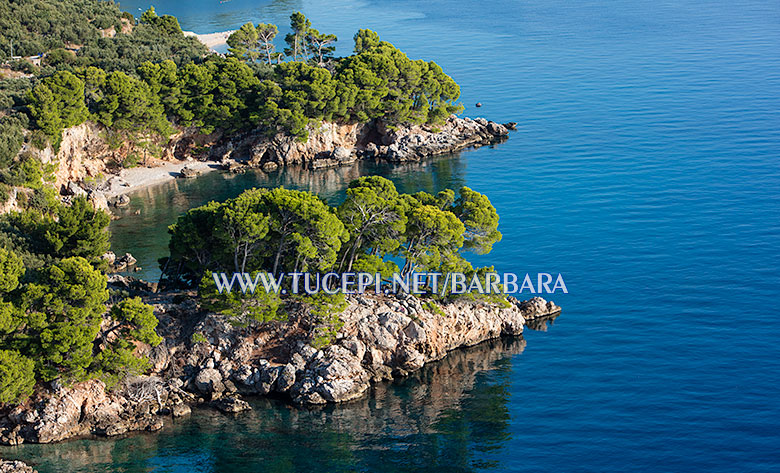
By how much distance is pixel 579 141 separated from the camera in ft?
396

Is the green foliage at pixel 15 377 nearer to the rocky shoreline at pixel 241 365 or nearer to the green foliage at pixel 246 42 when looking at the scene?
the rocky shoreline at pixel 241 365

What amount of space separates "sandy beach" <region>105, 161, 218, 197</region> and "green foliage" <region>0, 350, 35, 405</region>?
180 ft

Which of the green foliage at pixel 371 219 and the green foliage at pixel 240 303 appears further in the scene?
the green foliage at pixel 371 219

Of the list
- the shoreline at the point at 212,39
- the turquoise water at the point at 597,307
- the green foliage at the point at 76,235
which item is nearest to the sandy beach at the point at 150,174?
the turquoise water at the point at 597,307

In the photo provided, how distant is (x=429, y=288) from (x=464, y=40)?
130175 mm

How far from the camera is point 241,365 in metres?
61.8

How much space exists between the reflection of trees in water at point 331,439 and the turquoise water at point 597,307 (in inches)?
5.7

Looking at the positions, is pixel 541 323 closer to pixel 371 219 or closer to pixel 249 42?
pixel 371 219

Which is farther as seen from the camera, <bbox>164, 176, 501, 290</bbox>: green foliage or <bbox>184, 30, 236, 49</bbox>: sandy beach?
<bbox>184, 30, 236, 49</bbox>: sandy beach

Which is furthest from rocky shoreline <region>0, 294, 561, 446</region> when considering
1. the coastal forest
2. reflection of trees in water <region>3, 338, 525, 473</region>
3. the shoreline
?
the shoreline

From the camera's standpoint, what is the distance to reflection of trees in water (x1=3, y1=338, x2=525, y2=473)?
5300 cm

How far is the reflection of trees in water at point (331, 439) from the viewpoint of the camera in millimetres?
53000

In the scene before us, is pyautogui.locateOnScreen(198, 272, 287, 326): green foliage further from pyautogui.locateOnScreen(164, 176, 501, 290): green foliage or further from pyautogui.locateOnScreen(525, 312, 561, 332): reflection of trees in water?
pyautogui.locateOnScreen(525, 312, 561, 332): reflection of trees in water

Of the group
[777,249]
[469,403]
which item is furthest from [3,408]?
[777,249]
